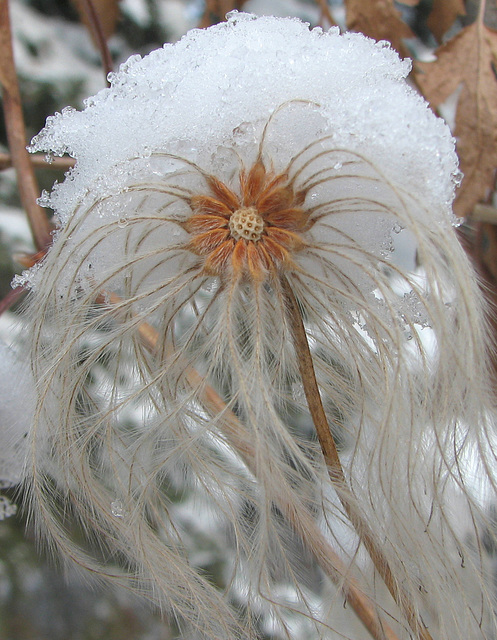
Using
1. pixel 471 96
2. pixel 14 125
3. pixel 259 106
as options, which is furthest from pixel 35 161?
pixel 471 96

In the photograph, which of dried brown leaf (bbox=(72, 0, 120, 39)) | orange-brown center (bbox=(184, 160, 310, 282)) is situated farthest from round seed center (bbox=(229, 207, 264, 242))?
dried brown leaf (bbox=(72, 0, 120, 39))

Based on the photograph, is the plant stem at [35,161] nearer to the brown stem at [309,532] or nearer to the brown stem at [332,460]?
the brown stem at [309,532]

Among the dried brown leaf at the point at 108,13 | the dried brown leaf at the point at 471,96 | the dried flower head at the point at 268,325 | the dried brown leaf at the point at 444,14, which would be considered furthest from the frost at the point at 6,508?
the dried brown leaf at the point at 444,14

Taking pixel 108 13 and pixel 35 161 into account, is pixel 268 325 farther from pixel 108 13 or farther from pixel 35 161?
pixel 108 13

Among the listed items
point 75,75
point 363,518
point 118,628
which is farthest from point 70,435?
point 75,75

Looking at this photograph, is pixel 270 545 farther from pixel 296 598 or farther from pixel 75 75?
pixel 75 75

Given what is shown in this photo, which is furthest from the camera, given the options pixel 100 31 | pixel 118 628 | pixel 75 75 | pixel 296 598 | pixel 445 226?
pixel 75 75

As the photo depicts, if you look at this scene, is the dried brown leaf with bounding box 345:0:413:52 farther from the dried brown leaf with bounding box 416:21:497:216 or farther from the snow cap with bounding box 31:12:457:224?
the snow cap with bounding box 31:12:457:224
